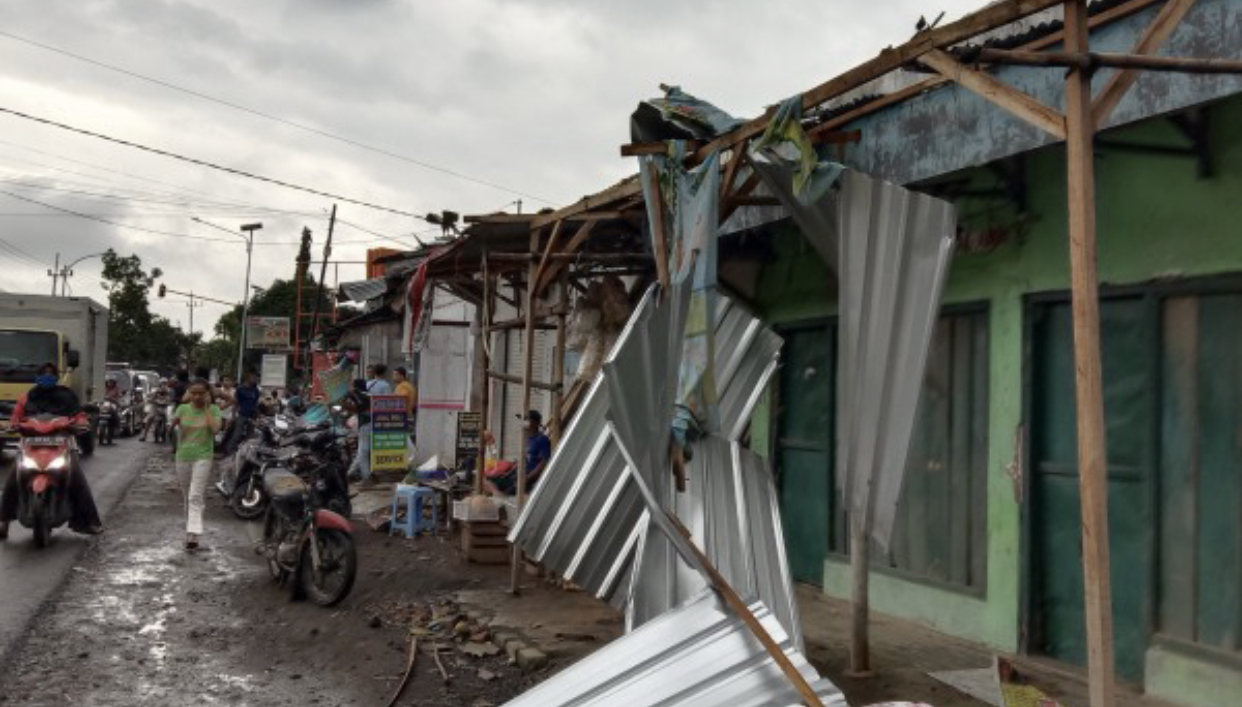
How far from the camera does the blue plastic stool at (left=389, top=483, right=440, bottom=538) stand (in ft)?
37.8

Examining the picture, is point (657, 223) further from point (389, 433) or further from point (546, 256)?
point (389, 433)

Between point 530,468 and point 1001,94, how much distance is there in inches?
292

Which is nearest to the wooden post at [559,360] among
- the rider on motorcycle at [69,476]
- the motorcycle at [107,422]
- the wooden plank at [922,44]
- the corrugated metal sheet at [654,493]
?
the corrugated metal sheet at [654,493]

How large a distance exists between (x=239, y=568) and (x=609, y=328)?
161 inches

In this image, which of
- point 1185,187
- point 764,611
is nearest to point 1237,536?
point 1185,187

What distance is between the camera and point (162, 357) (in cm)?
6581

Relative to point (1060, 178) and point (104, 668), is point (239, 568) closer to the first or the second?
point (104, 668)

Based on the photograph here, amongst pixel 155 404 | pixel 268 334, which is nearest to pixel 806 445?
pixel 155 404

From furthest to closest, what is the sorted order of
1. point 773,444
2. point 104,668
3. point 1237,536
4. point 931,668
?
point 773,444 → point 104,668 → point 931,668 → point 1237,536

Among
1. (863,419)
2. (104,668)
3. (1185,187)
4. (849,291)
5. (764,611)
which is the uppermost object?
(1185,187)

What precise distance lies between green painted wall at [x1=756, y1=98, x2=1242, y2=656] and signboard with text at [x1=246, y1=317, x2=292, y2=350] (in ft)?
119

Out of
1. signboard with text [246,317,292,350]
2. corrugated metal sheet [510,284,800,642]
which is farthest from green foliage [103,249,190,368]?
corrugated metal sheet [510,284,800,642]

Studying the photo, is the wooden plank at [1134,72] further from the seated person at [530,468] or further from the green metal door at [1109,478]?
the seated person at [530,468]

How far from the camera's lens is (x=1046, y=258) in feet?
19.7
